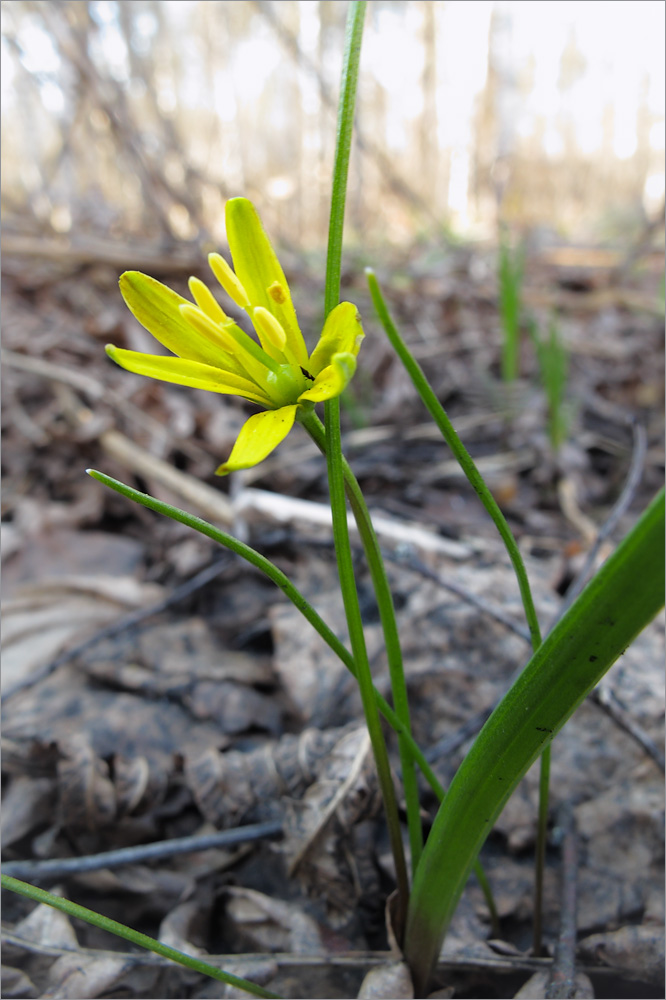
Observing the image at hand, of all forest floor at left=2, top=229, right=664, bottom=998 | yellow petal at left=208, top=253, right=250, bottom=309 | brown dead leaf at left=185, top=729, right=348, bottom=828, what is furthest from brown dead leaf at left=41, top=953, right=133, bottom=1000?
yellow petal at left=208, top=253, right=250, bottom=309

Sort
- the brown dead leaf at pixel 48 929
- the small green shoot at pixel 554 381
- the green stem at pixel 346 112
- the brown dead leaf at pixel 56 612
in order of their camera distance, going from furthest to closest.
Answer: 1. the small green shoot at pixel 554 381
2. the brown dead leaf at pixel 56 612
3. the brown dead leaf at pixel 48 929
4. the green stem at pixel 346 112

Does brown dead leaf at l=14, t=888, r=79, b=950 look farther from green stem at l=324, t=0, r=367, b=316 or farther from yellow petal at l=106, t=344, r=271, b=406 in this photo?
green stem at l=324, t=0, r=367, b=316

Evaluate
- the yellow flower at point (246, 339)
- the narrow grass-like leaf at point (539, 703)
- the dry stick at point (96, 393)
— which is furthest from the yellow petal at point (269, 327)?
the dry stick at point (96, 393)

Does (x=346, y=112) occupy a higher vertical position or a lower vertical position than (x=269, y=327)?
higher

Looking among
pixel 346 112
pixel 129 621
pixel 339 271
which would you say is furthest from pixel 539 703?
pixel 129 621

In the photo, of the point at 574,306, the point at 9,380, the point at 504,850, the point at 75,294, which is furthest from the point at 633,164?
the point at 504,850

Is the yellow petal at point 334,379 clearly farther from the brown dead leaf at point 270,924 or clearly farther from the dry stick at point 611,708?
the brown dead leaf at point 270,924

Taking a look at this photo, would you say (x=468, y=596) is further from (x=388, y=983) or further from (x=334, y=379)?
(x=334, y=379)
